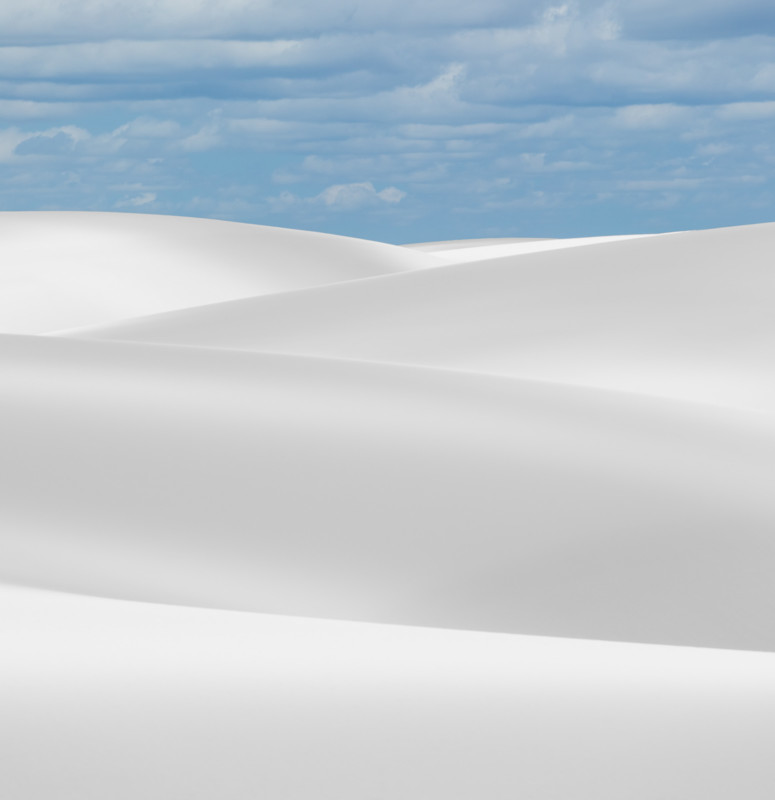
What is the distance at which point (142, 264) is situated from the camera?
37.6m

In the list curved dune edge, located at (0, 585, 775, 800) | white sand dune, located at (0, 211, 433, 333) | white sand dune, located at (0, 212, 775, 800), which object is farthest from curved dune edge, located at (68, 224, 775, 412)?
white sand dune, located at (0, 211, 433, 333)

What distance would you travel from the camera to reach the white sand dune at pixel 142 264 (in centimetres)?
3441

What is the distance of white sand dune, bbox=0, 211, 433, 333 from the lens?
34406mm

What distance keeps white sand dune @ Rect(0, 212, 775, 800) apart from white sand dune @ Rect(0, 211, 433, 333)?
19.8 metres

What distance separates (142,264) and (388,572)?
107 feet

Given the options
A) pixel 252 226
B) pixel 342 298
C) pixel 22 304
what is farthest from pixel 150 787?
pixel 252 226

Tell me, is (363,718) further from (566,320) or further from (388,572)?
(566,320)

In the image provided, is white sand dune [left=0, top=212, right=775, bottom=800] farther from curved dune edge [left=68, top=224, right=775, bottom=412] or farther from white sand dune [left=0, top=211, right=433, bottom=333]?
white sand dune [left=0, top=211, right=433, bottom=333]

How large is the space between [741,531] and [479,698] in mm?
4279

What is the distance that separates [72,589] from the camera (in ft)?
16.1

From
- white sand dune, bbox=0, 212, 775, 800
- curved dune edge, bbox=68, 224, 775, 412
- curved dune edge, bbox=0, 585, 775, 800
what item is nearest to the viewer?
curved dune edge, bbox=0, 585, 775, 800

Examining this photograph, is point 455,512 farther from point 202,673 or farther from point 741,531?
point 202,673

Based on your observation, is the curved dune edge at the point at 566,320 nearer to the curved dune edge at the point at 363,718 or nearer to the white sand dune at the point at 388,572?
the white sand dune at the point at 388,572

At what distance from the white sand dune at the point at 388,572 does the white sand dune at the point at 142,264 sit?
19.8m
